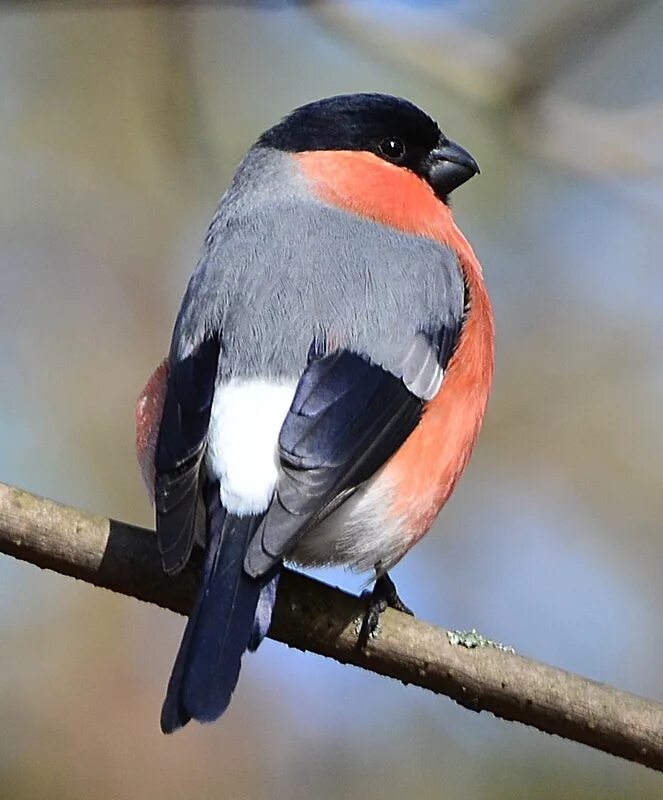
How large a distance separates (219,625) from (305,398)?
2.02 feet

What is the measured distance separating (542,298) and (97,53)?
2600mm

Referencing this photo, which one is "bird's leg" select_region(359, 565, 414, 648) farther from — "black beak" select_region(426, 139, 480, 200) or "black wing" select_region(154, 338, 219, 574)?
"black beak" select_region(426, 139, 480, 200)

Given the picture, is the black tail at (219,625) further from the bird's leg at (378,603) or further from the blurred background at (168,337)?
the blurred background at (168,337)

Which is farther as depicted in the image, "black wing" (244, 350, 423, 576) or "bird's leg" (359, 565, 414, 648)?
"bird's leg" (359, 565, 414, 648)

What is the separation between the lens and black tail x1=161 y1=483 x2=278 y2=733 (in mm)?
2828

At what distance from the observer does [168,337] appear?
21.3ft

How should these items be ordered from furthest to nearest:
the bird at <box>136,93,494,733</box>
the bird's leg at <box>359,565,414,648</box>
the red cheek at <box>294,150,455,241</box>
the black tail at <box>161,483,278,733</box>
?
the red cheek at <box>294,150,455,241</box> < the bird's leg at <box>359,565,414,648</box> < the bird at <box>136,93,494,733</box> < the black tail at <box>161,483,278,733</box>

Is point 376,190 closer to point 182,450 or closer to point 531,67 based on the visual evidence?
point 531,67

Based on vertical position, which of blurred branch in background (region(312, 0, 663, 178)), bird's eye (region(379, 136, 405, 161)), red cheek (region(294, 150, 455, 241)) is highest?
blurred branch in background (region(312, 0, 663, 178))

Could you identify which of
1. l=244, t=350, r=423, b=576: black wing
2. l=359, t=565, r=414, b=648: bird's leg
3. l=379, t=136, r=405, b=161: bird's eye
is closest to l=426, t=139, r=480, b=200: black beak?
l=379, t=136, r=405, b=161: bird's eye

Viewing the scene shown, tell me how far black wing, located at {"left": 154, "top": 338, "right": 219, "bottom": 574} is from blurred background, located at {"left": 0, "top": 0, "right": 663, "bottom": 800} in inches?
66.1

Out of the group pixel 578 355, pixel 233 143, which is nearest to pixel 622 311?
pixel 578 355

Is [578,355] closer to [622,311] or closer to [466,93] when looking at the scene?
[622,311]

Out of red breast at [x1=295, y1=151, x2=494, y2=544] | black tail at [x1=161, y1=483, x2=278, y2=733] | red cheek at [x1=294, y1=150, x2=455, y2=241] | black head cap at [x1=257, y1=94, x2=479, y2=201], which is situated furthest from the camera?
black head cap at [x1=257, y1=94, x2=479, y2=201]
